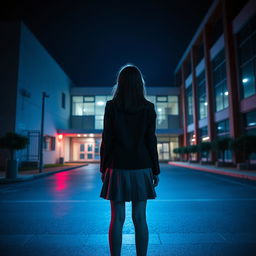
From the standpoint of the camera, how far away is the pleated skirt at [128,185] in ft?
6.81

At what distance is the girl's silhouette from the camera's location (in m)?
2.07

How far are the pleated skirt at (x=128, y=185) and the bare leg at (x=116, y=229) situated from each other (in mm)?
82

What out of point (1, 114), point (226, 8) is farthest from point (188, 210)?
point (226, 8)

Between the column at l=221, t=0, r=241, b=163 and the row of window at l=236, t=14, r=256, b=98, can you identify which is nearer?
the row of window at l=236, t=14, r=256, b=98

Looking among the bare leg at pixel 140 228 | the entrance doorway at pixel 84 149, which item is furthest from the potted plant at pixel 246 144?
the entrance doorway at pixel 84 149

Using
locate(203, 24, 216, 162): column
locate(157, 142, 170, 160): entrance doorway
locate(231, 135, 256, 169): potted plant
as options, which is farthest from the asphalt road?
locate(157, 142, 170, 160): entrance doorway

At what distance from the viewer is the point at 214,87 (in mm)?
24422

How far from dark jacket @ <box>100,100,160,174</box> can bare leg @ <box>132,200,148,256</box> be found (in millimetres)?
364

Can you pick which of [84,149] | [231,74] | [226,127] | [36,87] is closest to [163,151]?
[84,149]

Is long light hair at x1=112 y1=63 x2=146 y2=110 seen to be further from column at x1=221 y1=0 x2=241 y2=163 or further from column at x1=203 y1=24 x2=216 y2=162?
column at x1=203 y1=24 x2=216 y2=162

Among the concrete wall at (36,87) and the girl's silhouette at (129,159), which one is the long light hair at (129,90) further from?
the concrete wall at (36,87)

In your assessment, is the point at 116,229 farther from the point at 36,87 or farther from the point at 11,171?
the point at 36,87

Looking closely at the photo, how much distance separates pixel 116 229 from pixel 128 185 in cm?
39

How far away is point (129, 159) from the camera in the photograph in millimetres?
2094
